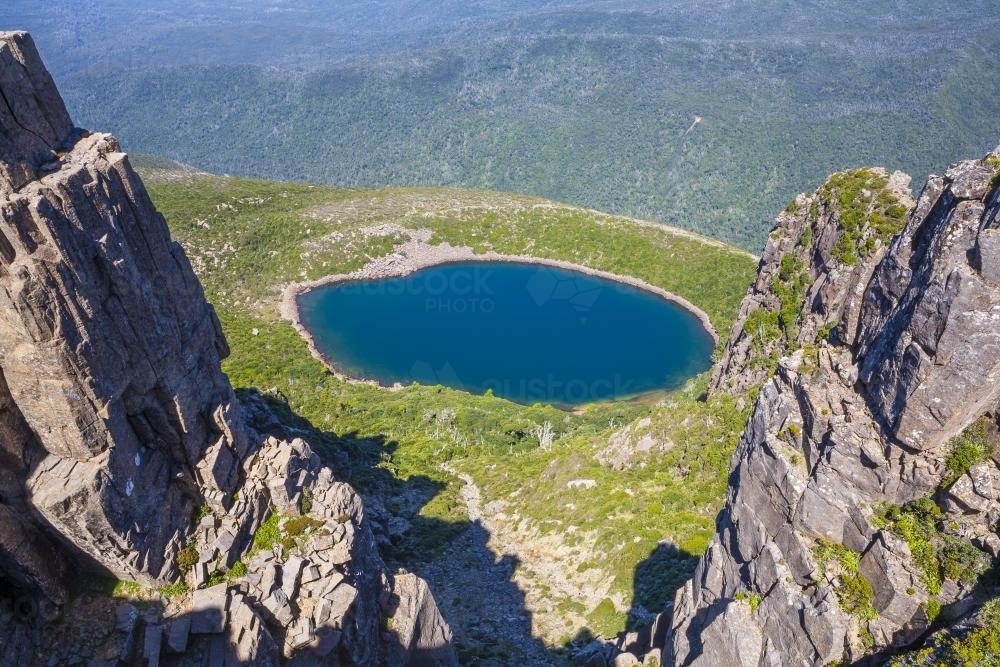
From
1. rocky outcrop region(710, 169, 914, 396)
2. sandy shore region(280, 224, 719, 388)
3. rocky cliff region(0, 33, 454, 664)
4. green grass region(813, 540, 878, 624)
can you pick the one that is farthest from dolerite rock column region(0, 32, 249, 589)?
sandy shore region(280, 224, 719, 388)

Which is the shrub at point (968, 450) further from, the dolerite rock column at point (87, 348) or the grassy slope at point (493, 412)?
the dolerite rock column at point (87, 348)

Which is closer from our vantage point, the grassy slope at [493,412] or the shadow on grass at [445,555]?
the shadow on grass at [445,555]

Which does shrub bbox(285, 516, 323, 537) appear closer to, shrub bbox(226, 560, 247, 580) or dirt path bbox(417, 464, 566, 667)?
shrub bbox(226, 560, 247, 580)

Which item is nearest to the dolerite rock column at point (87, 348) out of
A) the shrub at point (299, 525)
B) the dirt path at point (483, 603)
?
the shrub at point (299, 525)

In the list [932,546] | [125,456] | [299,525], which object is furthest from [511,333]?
[932,546]

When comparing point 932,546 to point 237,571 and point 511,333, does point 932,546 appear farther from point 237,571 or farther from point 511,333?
point 511,333

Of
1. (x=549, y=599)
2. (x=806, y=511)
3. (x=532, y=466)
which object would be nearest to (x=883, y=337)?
(x=806, y=511)

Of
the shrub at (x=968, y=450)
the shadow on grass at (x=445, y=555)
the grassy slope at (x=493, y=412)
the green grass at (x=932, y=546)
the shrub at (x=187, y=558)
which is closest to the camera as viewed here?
the green grass at (x=932, y=546)

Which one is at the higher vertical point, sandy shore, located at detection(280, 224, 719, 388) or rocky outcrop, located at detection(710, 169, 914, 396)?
rocky outcrop, located at detection(710, 169, 914, 396)
